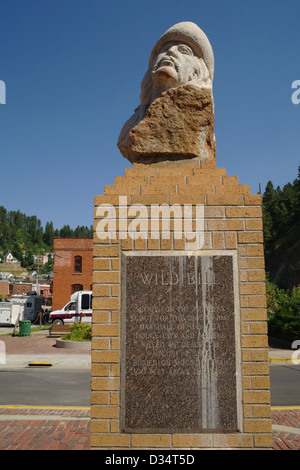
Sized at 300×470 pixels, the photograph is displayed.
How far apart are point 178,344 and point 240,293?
2.39 ft

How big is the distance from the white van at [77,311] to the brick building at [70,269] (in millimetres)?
11428

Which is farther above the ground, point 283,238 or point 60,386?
point 283,238

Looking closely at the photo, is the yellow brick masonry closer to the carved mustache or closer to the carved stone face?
the carved stone face

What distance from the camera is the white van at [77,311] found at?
2261cm

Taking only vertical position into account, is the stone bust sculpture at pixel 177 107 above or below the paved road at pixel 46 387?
above

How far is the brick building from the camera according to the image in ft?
117

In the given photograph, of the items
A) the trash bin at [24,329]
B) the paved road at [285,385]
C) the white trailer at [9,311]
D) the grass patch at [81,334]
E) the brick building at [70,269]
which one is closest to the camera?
the paved road at [285,385]

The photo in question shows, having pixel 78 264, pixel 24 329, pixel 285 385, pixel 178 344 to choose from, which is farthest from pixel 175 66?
pixel 78 264

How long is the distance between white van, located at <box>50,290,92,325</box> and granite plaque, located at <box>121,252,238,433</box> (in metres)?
19.4

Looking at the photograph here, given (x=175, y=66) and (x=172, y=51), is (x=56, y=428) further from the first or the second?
(x=172, y=51)

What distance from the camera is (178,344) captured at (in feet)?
11.0

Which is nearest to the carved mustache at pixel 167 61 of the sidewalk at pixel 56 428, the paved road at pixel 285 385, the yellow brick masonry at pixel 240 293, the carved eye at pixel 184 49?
the carved eye at pixel 184 49

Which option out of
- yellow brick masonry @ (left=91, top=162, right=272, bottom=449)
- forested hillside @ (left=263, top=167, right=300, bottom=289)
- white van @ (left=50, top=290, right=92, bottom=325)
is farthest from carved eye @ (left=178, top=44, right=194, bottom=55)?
forested hillside @ (left=263, top=167, right=300, bottom=289)

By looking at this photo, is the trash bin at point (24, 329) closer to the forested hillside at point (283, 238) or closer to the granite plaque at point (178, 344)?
the granite plaque at point (178, 344)
